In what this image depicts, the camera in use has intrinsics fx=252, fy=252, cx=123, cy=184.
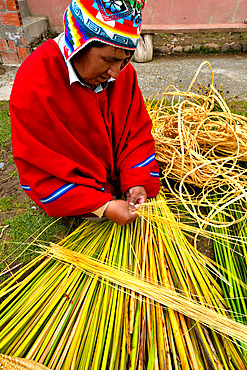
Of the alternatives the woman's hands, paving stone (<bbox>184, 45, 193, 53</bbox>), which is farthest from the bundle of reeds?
paving stone (<bbox>184, 45, 193, 53</bbox>)

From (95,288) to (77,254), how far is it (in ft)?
0.62

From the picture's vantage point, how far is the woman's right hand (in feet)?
4.09

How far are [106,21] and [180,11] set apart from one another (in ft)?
14.3

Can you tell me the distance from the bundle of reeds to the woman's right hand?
10 cm

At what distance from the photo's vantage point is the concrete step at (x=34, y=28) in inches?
149

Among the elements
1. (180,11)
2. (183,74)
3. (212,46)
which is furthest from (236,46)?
(183,74)

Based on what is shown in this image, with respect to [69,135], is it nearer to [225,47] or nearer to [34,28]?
[34,28]

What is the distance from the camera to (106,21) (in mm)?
854

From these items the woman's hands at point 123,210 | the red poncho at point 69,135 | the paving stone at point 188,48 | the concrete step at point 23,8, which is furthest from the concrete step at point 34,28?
the woman's hands at point 123,210

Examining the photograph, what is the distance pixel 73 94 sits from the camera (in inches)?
43.7

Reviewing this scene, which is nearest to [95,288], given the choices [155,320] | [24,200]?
[155,320]

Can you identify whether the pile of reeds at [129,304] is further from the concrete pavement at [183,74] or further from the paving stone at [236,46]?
the paving stone at [236,46]

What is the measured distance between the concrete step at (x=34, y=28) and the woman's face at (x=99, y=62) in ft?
11.4

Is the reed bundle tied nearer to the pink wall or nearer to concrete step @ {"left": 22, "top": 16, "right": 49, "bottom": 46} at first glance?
concrete step @ {"left": 22, "top": 16, "right": 49, "bottom": 46}
